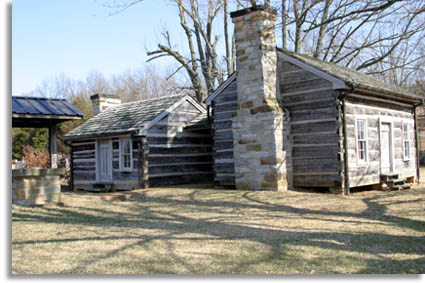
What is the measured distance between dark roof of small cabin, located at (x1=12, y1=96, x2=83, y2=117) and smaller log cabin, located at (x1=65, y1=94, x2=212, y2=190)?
16.8ft

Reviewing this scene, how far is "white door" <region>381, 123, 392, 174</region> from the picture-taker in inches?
602

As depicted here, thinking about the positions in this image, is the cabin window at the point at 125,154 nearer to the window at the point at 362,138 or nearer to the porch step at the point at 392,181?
the window at the point at 362,138

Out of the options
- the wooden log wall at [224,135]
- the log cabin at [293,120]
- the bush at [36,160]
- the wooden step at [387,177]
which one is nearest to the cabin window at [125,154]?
the wooden log wall at [224,135]

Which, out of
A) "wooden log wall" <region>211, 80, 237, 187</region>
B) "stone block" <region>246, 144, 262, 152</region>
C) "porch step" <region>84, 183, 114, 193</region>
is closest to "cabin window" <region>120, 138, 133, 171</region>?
"porch step" <region>84, 183, 114, 193</region>

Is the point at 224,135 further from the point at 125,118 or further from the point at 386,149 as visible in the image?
the point at 386,149

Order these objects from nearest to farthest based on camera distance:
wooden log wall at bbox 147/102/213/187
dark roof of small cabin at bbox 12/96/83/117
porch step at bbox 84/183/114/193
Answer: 1. dark roof of small cabin at bbox 12/96/83/117
2. wooden log wall at bbox 147/102/213/187
3. porch step at bbox 84/183/114/193

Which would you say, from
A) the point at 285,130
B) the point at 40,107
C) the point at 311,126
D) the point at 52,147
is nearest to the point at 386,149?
the point at 311,126

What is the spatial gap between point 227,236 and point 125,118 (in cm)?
1203

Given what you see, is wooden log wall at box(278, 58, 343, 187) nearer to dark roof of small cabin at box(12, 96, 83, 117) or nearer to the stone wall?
dark roof of small cabin at box(12, 96, 83, 117)

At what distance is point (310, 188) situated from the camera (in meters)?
13.9

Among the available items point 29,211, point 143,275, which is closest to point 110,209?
point 29,211

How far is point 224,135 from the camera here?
51.0ft

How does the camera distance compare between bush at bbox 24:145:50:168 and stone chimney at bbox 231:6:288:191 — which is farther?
bush at bbox 24:145:50:168

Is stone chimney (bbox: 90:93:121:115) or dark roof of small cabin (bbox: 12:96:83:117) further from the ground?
stone chimney (bbox: 90:93:121:115)
